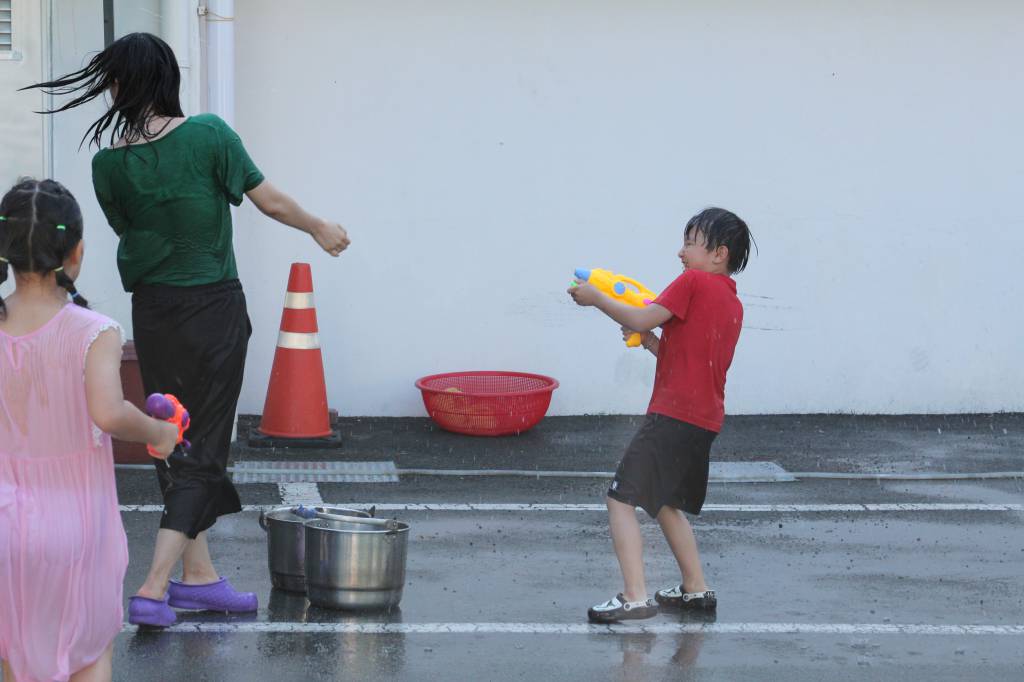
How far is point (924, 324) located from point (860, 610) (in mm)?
5190

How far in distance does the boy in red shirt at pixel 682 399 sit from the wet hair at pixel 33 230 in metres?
2.33

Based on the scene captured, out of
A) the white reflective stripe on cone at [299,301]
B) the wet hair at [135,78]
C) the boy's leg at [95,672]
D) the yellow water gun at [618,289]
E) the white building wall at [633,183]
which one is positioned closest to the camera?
the boy's leg at [95,672]

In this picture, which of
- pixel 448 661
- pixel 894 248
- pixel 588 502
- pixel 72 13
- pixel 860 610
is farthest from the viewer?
pixel 894 248

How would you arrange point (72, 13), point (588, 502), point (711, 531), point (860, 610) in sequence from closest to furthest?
1. point (860, 610)
2. point (711, 531)
3. point (588, 502)
4. point (72, 13)

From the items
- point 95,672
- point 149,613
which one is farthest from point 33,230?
point 149,613

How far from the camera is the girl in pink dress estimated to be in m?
3.49

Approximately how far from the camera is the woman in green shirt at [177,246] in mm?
5020

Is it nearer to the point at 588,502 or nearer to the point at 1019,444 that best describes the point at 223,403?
the point at 588,502

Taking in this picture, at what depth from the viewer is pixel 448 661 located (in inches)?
199

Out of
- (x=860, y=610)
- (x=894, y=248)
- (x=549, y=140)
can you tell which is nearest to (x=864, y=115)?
(x=894, y=248)

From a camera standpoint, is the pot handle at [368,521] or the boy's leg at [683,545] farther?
the boy's leg at [683,545]

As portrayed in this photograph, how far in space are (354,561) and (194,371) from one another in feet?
3.15

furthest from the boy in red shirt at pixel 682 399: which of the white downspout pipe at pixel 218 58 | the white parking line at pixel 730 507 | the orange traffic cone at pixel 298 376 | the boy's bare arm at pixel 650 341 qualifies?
the white downspout pipe at pixel 218 58

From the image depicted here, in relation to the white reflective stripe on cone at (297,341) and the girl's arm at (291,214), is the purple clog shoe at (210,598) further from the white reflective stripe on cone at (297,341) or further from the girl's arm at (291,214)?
the white reflective stripe on cone at (297,341)
